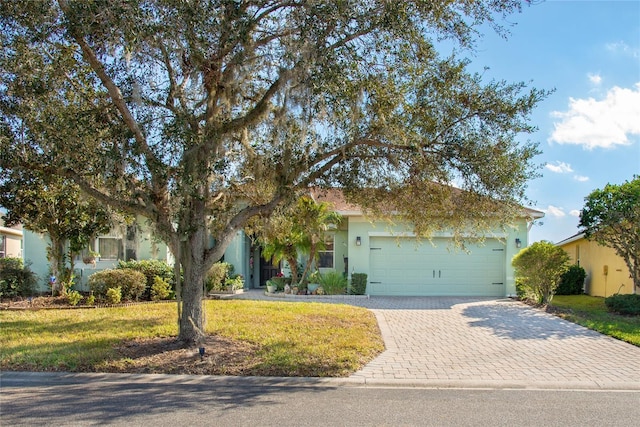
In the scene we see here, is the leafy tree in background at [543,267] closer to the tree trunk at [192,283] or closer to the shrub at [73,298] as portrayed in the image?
the tree trunk at [192,283]

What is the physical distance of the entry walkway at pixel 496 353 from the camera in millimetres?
6918

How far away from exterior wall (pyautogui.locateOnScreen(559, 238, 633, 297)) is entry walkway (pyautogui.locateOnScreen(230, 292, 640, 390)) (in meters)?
4.77

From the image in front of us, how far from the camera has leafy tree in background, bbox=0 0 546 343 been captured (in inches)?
272

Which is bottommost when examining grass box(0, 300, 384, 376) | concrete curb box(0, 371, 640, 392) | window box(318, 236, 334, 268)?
concrete curb box(0, 371, 640, 392)

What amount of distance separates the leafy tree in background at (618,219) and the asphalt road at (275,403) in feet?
27.5

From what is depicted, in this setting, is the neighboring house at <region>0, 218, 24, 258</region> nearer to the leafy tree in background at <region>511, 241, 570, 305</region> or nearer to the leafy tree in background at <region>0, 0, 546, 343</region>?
the leafy tree in background at <region>0, 0, 546, 343</region>

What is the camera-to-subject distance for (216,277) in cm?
1648

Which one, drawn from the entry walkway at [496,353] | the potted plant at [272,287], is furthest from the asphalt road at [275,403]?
the potted plant at [272,287]

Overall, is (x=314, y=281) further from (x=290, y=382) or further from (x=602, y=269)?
(x=602, y=269)

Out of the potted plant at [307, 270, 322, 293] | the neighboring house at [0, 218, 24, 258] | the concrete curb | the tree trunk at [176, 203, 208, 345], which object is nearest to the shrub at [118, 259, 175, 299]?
the potted plant at [307, 270, 322, 293]

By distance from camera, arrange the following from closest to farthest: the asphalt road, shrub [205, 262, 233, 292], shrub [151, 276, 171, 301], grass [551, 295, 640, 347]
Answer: the asphalt road → grass [551, 295, 640, 347] → shrub [151, 276, 171, 301] → shrub [205, 262, 233, 292]

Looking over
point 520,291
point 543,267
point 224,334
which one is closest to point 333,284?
point 520,291

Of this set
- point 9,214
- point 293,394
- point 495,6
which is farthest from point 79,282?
point 495,6

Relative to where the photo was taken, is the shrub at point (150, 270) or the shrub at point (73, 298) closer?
the shrub at point (73, 298)
